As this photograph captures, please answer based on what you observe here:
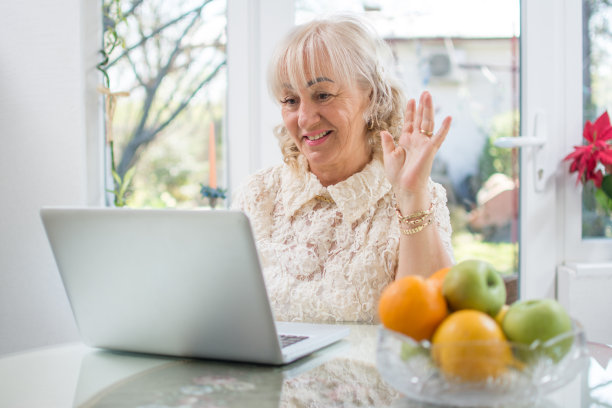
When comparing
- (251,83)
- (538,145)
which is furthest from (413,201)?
(251,83)

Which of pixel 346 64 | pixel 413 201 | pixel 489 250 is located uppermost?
pixel 346 64

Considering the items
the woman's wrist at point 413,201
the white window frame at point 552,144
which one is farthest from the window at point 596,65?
the woman's wrist at point 413,201

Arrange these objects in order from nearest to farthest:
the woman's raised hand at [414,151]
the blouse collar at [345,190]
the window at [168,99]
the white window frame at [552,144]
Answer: the woman's raised hand at [414,151], the blouse collar at [345,190], the white window frame at [552,144], the window at [168,99]

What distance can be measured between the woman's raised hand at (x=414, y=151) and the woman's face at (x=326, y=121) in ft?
0.69

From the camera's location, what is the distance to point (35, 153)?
6.77 ft

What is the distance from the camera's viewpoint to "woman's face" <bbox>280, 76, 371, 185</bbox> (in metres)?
1.55

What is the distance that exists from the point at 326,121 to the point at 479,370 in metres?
1.07

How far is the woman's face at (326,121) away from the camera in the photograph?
155 centimetres

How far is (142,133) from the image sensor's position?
2387 mm

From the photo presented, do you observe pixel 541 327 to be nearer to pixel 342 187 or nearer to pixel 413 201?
pixel 413 201

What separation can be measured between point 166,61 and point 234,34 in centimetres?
31

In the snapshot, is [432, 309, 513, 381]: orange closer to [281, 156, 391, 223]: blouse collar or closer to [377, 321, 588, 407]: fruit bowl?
[377, 321, 588, 407]: fruit bowl

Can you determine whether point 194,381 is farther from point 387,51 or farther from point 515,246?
point 515,246

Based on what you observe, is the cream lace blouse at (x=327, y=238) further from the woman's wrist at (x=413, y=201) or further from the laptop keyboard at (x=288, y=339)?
the laptop keyboard at (x=288, y=339)
